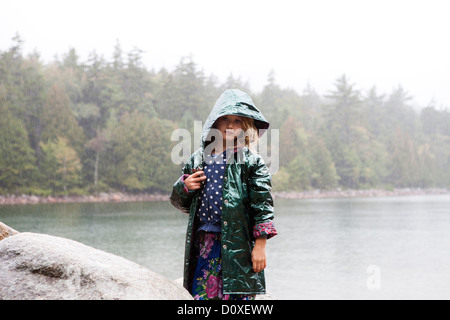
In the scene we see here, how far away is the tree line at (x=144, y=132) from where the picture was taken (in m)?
35.1

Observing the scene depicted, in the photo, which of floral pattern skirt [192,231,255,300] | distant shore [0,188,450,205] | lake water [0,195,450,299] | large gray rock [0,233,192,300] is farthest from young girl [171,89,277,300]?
distant shore [0,188,450,205]

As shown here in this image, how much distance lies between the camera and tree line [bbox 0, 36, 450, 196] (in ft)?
115

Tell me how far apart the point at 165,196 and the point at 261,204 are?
3948cm

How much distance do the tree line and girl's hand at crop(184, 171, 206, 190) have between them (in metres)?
33.1

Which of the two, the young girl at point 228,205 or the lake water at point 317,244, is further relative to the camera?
the lake water at point 317,244

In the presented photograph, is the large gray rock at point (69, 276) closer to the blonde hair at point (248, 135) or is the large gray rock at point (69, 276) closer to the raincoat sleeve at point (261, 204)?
the raincoat sleeve at point (261, 204)

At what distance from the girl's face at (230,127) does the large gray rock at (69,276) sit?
2.59ft

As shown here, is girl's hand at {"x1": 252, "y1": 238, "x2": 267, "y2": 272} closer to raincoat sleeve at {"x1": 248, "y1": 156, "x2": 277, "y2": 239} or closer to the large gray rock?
raincoat sleeve at {"x1": 248, "y1": 156, "x2": 277, "y2": 239}

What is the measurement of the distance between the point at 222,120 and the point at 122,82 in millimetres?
44091

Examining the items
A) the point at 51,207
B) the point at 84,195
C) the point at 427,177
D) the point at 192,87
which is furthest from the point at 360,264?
the point at 427,177

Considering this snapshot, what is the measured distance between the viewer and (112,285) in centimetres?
189

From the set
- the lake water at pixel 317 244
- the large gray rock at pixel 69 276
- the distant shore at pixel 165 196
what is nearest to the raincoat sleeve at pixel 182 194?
the large gray rock at pixel 69 276

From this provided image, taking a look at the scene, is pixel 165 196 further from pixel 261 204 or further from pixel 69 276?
pixel 69 276

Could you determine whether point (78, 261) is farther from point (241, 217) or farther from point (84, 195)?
point (84, 195)
